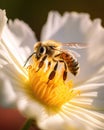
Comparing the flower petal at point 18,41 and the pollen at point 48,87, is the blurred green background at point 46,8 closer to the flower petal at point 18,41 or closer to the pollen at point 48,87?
the flower petal at point 18,41

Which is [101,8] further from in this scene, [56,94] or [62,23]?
[56,94]

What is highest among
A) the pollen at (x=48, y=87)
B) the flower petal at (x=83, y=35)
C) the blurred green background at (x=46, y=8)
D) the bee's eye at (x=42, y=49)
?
the blurred green background at (x=46, y=8)

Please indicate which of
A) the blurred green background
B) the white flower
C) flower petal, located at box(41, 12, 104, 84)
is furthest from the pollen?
the blurred green background

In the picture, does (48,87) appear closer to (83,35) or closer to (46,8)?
(83,35)

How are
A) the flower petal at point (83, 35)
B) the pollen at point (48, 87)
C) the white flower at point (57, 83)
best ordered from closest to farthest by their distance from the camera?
1. the white flower at point (57, 83)
2. the pollen at point (48, 87)
3. the flower petal at point (83, 35)

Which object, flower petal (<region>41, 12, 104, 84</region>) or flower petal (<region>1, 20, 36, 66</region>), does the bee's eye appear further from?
flower petal (<region>41, 12, 104, 84</region>)

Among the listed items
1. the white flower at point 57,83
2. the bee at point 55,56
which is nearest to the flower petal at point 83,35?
the white flower at point 57,83

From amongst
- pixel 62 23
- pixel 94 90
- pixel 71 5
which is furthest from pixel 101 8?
pixel 94 90
